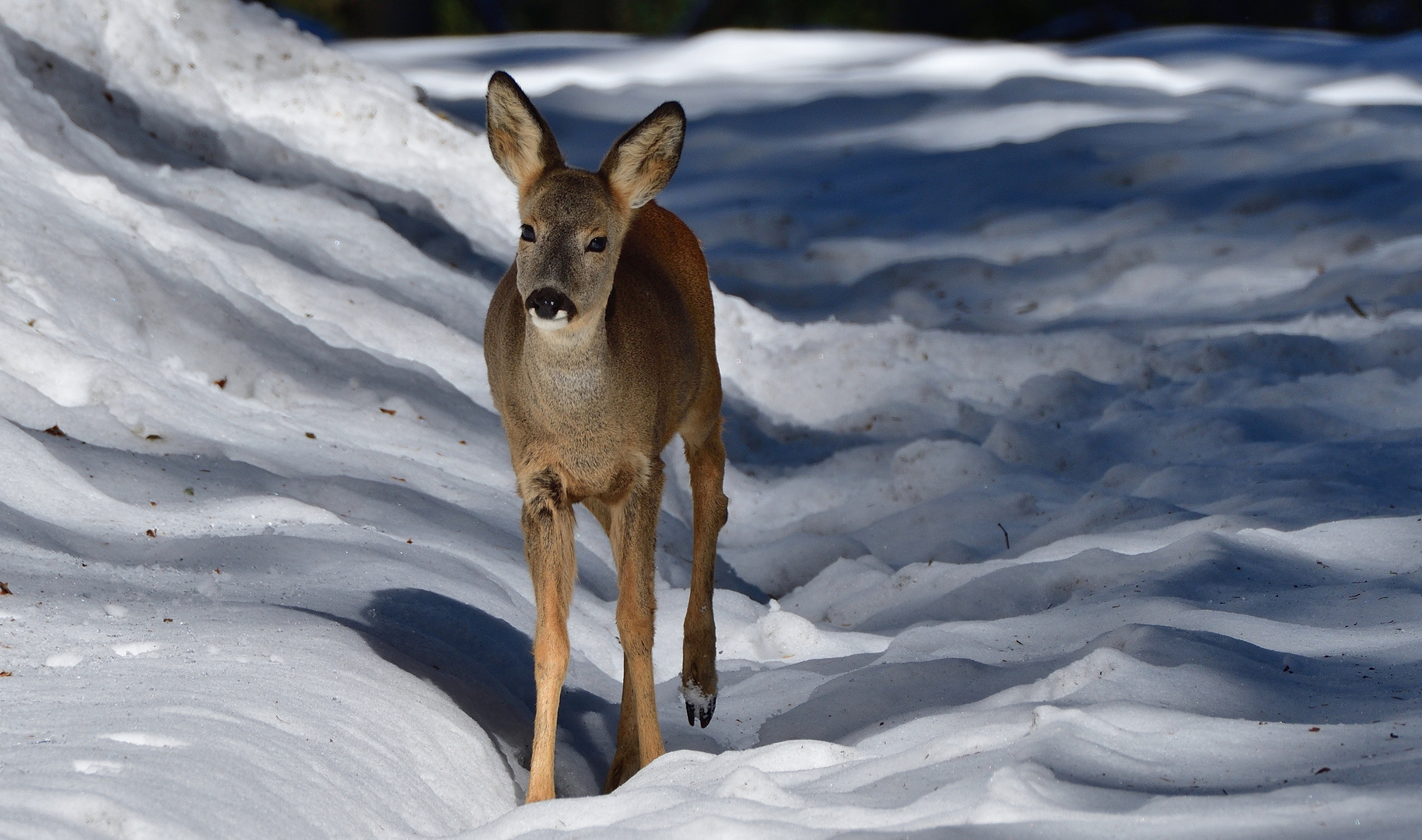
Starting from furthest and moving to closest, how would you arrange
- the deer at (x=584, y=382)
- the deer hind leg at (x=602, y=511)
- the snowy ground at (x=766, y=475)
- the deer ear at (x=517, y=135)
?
1. the deer hind leg at (x=602, y=511)
2. the deer ear at (x=517, y=135)
3. the deer at (x=584, y=382)
4. the snowy ground at (x=766, y=475)

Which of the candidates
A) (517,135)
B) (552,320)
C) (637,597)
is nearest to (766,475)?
(637,597)

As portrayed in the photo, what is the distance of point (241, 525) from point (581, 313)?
1.57 metres

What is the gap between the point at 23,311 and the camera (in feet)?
17.7

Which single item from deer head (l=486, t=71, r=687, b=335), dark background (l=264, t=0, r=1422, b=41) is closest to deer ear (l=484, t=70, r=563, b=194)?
deer head (l=486, t=71, r=687, b=335)

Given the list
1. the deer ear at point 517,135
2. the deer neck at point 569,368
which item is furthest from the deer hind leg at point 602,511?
the deer ear at point 517,135

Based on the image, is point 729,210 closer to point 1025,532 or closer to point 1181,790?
point 1025,532

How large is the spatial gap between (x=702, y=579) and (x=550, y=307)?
143 cm

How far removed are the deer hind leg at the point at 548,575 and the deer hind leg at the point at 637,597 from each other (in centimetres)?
16

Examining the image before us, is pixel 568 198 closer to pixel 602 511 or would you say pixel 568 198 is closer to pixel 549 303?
pixel 549 303

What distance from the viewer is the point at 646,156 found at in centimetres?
409

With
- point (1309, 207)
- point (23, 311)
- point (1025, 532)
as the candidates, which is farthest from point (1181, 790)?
point (1309, 207)

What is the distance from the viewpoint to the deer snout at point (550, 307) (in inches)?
140

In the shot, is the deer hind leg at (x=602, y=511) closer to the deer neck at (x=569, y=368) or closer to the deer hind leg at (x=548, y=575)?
the deer hind leg at (x=548, y=575)

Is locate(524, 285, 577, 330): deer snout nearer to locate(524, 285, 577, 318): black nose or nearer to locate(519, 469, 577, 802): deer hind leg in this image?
locate(524, 285, 577, 318): black nose
